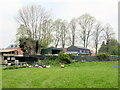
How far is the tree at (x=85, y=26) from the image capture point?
34125 millimetres

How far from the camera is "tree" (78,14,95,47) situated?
34.1 metres

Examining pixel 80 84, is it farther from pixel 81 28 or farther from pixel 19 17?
pixel 81 28

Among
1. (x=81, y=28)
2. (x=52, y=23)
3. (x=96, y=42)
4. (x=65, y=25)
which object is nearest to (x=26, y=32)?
(x=52, y=23)

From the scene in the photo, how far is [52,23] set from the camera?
110ft

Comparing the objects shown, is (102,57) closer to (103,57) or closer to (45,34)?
(103,57)

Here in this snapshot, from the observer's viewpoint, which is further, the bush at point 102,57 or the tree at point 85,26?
the tree at point 85,26

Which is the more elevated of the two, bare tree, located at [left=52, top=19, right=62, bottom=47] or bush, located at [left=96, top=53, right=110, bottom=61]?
bare tree, located at [left=52, top=19, right=62, bottom=47]

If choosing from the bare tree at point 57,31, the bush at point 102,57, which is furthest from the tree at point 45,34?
the bush at point 102,57

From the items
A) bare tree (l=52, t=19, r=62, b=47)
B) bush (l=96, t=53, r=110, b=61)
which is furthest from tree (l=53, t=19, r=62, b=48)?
bush (l=96, t=53, r=110, b=61)

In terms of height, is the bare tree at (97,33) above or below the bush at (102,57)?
above

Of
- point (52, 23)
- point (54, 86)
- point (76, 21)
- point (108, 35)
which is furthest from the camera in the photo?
point (108, 35)

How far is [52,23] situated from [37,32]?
15.3 feet

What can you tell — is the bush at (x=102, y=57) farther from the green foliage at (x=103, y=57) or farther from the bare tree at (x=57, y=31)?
the bare tree at (x=57, y=31)

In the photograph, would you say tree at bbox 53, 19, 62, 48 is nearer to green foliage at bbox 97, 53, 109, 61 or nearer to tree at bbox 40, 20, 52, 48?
tree at bbox 40, 20, 52, 48
